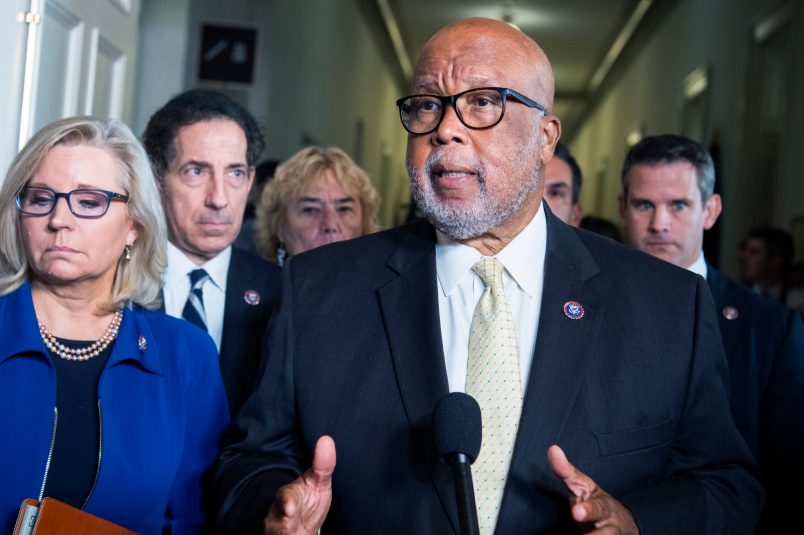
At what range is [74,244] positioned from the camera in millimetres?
2201

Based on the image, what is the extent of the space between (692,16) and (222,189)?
28.3 ft

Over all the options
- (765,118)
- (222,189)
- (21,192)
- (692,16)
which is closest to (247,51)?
(222,189)

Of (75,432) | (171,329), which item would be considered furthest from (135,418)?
(171,329)

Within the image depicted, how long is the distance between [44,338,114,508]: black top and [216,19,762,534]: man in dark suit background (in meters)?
0.30

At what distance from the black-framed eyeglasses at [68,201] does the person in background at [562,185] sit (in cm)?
199

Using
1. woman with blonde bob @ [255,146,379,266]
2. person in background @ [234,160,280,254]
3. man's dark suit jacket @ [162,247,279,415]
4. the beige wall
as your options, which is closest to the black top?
man's dark suit jacket @ [162,247,279,415]

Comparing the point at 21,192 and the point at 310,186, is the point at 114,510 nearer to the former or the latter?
the point at 21,192

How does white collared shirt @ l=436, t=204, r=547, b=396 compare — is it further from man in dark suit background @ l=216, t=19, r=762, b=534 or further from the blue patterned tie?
the blue patterned tie

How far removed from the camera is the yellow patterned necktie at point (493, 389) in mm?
1912

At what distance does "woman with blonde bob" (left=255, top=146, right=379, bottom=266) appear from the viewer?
365 cm

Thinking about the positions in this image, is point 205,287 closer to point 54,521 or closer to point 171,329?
point 171,329

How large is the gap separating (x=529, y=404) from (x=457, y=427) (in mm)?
365

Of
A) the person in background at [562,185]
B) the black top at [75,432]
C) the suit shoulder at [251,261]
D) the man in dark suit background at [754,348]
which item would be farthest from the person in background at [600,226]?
the black top at [75,432]

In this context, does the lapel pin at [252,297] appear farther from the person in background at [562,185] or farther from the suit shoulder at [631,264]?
the person in background at [562,185]
